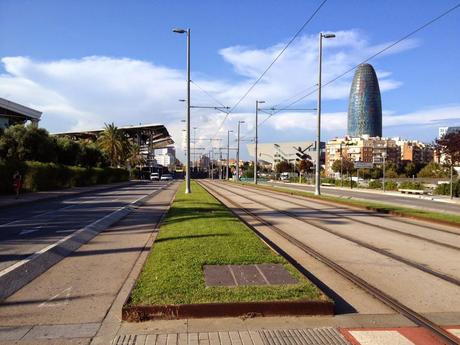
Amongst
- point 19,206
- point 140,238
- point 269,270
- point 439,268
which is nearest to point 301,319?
point 269,270

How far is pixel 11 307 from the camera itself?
7.11m

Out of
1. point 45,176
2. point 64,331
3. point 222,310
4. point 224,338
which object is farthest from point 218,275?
point 45,176

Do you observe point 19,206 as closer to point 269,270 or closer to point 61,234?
point 61,234

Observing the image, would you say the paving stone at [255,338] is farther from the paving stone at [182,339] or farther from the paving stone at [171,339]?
the paving stone at [171,339]

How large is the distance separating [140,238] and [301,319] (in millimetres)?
8590

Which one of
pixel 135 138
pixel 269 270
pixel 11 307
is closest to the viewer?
pixel 11 307

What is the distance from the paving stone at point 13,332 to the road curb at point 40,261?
1.58 metres

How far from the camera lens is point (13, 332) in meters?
5.98

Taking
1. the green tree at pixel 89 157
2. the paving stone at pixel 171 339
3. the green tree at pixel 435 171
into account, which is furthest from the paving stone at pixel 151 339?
the green tree at pixel 435 171

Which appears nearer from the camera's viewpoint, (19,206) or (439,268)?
(439,268)

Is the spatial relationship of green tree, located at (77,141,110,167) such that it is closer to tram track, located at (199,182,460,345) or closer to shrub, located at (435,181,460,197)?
shrub, located at (435,181,460,197)

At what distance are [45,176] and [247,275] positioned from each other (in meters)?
37.3

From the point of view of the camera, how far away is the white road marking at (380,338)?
5555 millimetres

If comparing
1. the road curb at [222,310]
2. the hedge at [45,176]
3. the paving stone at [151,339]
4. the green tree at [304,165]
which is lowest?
the paving stone at [151,339]
